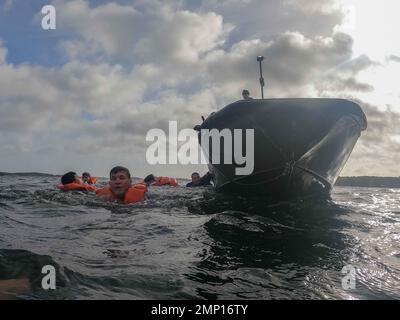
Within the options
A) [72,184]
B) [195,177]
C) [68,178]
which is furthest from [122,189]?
[195,177]

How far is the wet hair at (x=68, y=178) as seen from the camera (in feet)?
38.0

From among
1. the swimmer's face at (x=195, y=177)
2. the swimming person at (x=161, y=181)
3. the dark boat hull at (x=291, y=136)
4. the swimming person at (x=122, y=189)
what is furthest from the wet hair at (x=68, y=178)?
the swimming person at (x=161, y=181)

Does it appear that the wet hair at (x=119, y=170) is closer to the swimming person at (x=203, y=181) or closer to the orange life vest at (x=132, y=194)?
the orange life vest at (x=132, y=194)

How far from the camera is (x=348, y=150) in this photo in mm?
10773

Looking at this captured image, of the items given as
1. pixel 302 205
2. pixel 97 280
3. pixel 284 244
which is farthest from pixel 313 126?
pixel 97 280

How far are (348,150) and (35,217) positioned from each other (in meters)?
8.43

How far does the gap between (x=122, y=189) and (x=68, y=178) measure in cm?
325

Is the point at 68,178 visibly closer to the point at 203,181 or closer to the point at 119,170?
the point at 119,170

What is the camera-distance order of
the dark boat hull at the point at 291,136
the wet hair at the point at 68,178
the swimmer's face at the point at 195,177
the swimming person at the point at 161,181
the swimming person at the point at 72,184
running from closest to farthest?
the dark boat hull at the point at 291,136 → the swimming person at the point at 72,184 → the wet hair at the point at 68,178 → the swimmer's face at the point at 195,177 → the swimming person at the point at 161,181

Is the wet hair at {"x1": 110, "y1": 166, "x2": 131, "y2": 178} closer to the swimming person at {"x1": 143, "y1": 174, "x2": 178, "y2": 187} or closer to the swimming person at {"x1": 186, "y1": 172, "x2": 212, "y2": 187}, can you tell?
the swimming person at {"x1": 186, "y1": 172, "x2": 212, "y2": 187}

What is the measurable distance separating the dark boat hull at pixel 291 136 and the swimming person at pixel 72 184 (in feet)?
14.3

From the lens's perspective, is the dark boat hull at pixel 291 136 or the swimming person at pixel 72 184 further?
the swimming person at pixel 72 184

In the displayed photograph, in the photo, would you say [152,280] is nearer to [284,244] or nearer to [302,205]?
[284,244]

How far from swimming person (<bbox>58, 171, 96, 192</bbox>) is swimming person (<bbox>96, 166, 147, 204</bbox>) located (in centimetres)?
206
